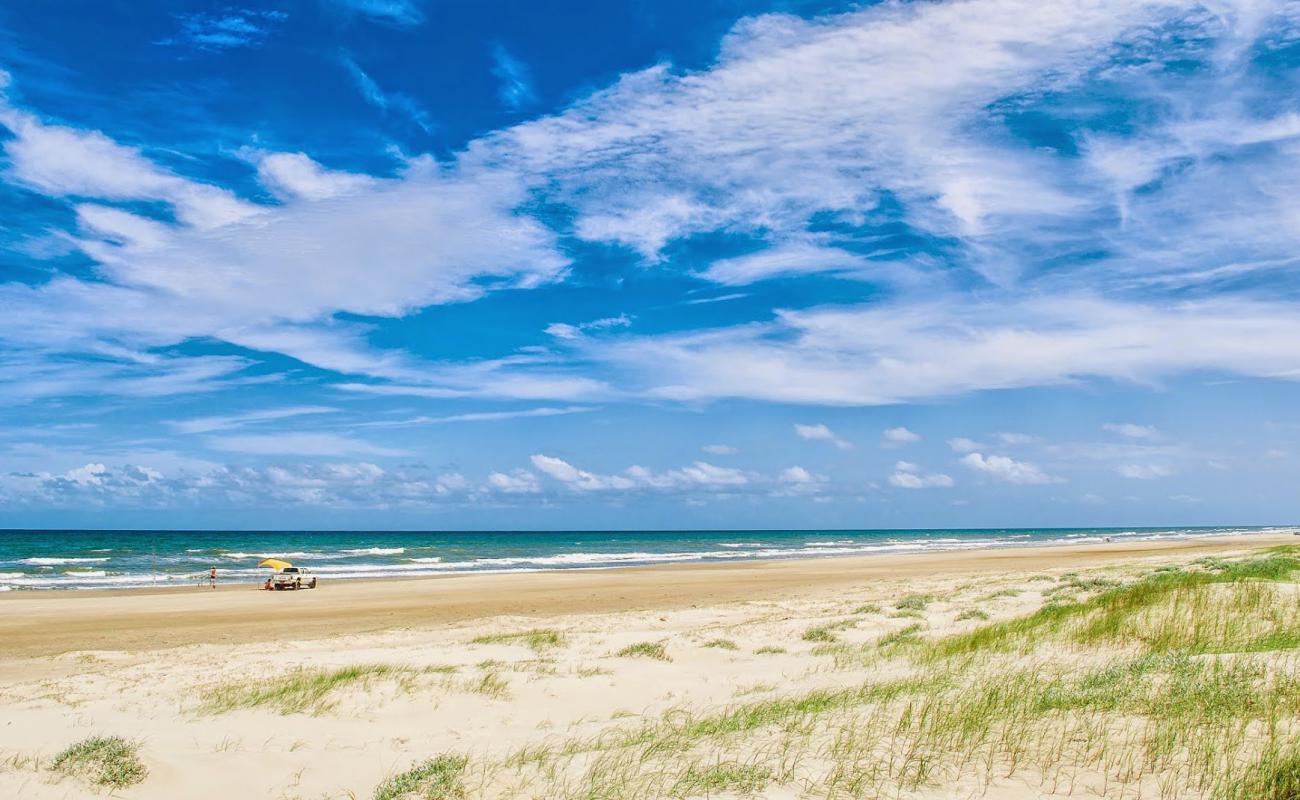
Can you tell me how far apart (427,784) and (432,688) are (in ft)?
14.4

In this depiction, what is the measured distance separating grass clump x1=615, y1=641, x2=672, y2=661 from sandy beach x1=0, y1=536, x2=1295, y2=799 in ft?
0.19

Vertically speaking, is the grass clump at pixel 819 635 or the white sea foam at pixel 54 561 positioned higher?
the grass clump at pixel 819 635

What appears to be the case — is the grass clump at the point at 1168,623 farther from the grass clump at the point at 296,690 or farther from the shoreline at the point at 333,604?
the shoreline at the point at 333,604

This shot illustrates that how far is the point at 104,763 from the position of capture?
6969mm

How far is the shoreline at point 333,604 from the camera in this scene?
21812 millimetres

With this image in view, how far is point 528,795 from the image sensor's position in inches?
246

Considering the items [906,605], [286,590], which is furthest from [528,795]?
[286,590]

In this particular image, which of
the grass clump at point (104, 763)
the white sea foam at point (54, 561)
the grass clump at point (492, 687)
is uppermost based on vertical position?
the grass clump at point (104, 763)

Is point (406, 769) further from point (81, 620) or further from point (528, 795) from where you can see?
point (81, 620)

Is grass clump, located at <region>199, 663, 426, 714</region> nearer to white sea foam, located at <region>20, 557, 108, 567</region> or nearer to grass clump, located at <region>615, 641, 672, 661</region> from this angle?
grass clump, located at <region>615, 641, 672, 661</region>

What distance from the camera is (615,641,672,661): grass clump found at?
13.5 metres

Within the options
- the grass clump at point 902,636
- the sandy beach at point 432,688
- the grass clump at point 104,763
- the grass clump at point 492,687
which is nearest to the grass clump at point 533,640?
the sandy beach at point 432,688

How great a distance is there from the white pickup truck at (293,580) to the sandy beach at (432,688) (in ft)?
29.4

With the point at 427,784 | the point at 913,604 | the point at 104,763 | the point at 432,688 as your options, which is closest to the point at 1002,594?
the point at 913,604
